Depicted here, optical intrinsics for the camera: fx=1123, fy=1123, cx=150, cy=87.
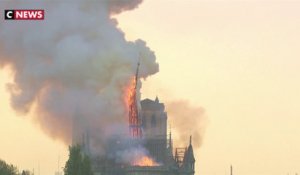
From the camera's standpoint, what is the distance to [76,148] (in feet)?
512

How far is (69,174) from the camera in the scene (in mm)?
155750

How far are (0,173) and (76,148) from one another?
46479 millimetres

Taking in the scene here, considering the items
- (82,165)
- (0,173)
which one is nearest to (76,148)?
(82,165)

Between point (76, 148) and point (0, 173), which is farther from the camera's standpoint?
point (0, 173)

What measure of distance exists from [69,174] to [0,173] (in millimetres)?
46120

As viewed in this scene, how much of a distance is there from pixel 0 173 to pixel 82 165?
47091mm

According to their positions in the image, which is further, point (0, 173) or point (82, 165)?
point (0, 173)

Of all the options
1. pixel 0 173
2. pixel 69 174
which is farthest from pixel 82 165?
pixel 0 173

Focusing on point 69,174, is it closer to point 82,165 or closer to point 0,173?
point 82,165

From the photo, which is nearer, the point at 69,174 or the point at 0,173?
the point at 69,174

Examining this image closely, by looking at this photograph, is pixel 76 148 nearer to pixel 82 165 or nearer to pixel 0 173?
pixel 82 165

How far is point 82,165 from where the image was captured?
15550cm

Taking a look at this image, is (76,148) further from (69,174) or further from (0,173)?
(0,173)
